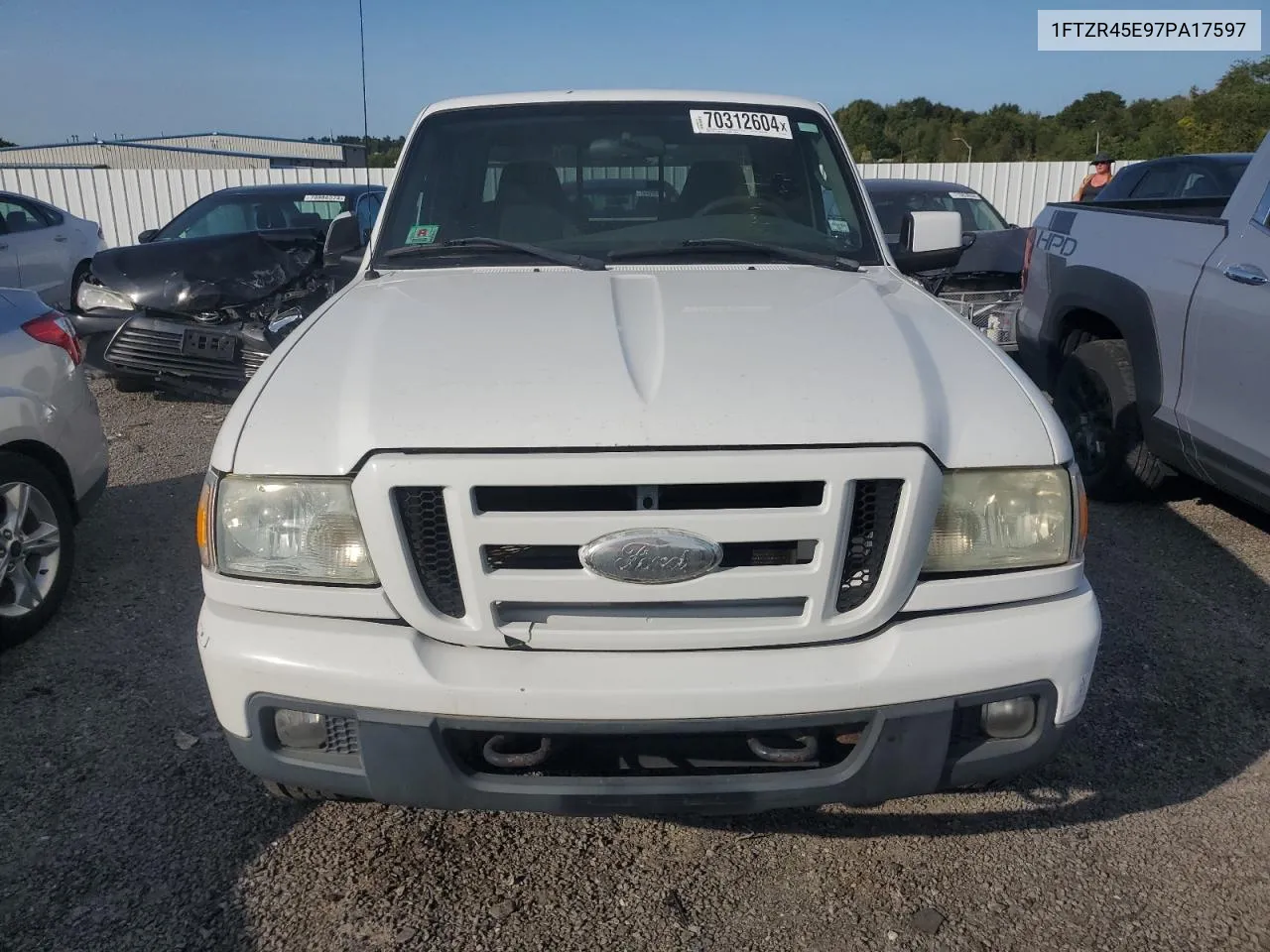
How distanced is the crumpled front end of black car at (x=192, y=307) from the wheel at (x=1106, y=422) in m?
4.68

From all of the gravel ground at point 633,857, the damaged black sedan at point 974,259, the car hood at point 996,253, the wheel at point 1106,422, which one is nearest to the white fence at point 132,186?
the damaged black sedan at point 974,259

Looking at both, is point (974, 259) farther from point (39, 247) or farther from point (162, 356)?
point (39, 247)

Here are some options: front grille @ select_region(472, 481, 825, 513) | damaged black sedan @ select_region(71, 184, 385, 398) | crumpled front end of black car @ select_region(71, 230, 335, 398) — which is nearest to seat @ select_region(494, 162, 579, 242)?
front grille @ select_region(472, 481, 825, 513)

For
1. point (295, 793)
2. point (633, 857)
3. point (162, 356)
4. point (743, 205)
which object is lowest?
point (633, 857)

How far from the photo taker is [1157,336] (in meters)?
4.22

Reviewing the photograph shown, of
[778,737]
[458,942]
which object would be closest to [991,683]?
[778,737]

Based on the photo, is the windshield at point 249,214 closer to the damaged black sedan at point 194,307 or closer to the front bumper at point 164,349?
the damaged black sedan at point 194,307

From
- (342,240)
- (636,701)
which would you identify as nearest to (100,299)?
(342,240)

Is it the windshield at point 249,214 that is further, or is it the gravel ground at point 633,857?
the windshield at point 249,214

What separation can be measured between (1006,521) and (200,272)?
20.3ft

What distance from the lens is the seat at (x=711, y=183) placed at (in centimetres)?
344

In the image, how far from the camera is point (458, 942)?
86.0 inches

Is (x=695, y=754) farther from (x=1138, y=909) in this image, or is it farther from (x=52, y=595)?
(x=52, y=595)

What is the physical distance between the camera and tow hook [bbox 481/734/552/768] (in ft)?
6.54
